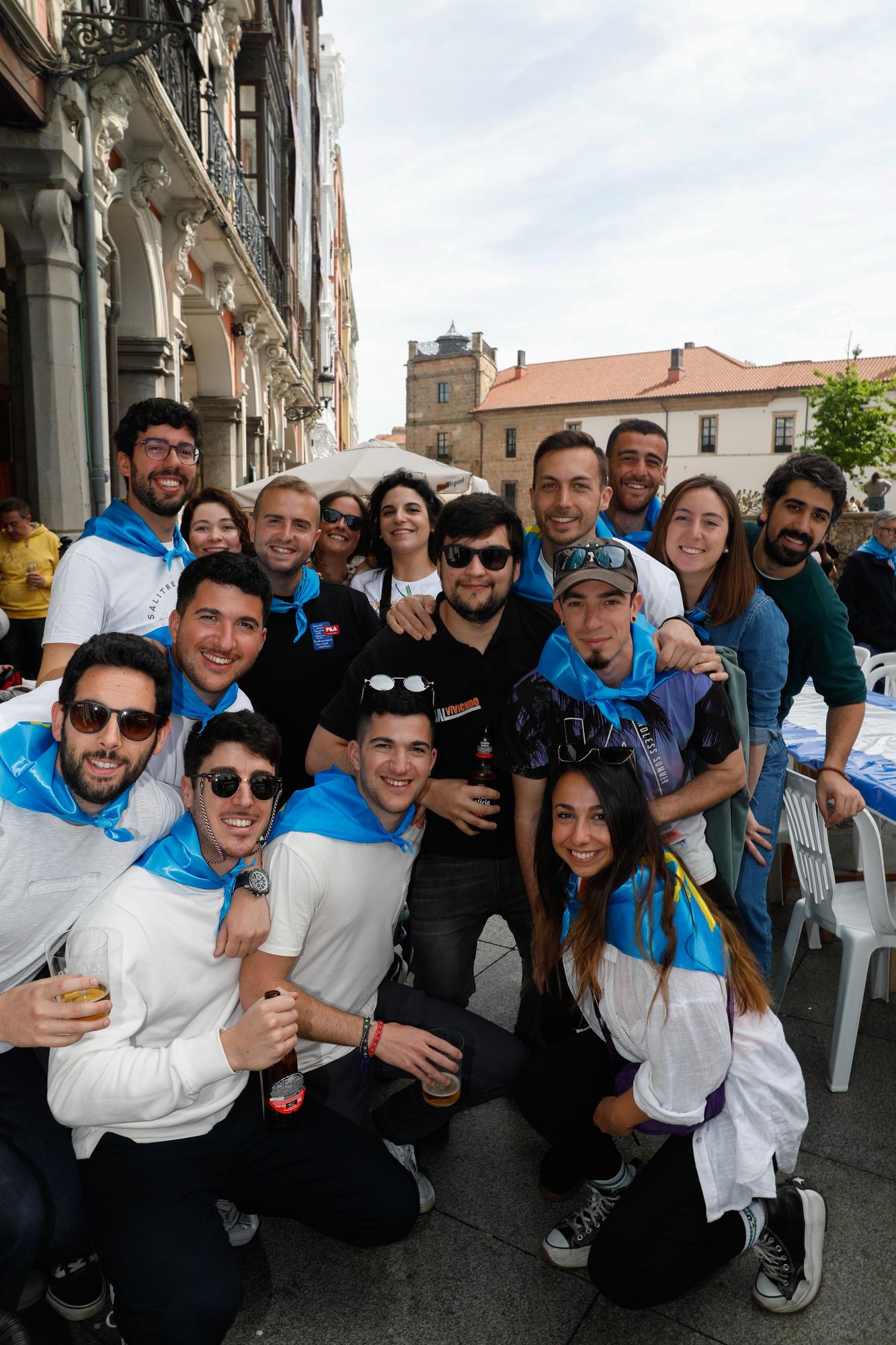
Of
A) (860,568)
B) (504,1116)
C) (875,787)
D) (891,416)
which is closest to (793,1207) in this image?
(504,1116)

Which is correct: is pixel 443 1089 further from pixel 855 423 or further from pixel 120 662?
pixel 855 423

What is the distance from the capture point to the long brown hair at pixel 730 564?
10.7ft

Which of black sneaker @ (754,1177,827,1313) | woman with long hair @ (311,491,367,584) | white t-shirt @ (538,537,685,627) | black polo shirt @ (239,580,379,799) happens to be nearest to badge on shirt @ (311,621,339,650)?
black polo shirt @ (239,580,379,799)

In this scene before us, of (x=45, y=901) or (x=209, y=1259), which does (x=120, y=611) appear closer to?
(x=45, y=901)

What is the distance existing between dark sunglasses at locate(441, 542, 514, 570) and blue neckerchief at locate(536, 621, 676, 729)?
0.43m

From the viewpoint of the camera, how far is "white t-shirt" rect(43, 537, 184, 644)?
3062mm

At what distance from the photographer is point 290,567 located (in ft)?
12.2

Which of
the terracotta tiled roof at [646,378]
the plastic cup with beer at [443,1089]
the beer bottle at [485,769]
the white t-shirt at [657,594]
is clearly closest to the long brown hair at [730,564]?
the white t-shirt at [657,594]

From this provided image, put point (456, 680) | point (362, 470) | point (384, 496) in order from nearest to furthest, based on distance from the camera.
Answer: point (456, 680), point (384, 496), point (362, 470)

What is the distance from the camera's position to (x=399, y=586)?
4754 mm

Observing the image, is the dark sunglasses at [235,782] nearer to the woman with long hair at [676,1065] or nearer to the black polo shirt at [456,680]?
the black polo shirt at [456,680]

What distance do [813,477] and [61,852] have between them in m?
3.06

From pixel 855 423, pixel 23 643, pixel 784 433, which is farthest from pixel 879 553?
pixel 784 433

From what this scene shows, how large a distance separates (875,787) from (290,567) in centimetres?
279
